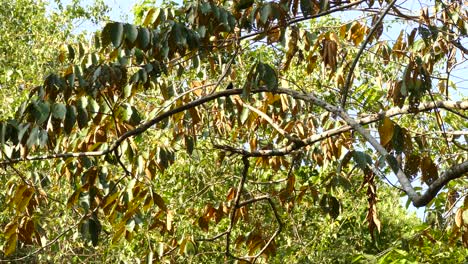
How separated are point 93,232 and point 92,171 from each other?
215 millimetres

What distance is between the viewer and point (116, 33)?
8.28ft

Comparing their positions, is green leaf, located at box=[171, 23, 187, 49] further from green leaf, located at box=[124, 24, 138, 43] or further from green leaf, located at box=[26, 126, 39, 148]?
green leaf, located at box=[26, 126, 39, 148]

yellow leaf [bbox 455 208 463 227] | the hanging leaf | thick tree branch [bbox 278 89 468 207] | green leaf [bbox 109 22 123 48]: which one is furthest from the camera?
yellow leaf [bbox 455 208 463 227]

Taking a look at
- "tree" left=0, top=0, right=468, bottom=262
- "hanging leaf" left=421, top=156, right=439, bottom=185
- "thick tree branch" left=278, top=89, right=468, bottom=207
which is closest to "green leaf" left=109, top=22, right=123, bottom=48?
"tree" left=0, top=0, right=468, bottom=262

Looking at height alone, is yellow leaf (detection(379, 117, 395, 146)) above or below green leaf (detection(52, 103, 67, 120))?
below

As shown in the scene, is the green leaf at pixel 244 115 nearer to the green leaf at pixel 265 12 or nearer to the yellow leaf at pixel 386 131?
the green leaf at pixel 265 12

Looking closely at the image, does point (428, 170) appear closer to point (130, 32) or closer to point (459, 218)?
point (459, 218)

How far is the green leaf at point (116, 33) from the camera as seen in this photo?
2506 millimetres

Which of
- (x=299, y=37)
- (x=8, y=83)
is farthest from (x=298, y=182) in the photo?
(x=299, y=37)

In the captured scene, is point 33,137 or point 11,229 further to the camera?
point 11,229

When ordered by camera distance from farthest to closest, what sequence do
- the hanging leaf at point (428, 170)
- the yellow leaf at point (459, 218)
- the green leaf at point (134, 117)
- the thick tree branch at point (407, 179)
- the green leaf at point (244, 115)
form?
1. the green leaf at point (244, 115)
2. the yellow leaf at point (459, 218)
3. the green leaf at point (134, 117)
4. the hanging leaf at point (428, 170)
5. the thick tree branch at point (407, 179)

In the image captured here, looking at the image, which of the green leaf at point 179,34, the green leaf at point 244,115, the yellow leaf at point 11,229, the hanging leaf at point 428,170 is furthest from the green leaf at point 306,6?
the yellow leaf at point 11,229

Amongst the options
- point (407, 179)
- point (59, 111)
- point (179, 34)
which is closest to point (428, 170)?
point (407, 179)

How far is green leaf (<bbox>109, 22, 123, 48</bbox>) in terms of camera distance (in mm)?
2506
